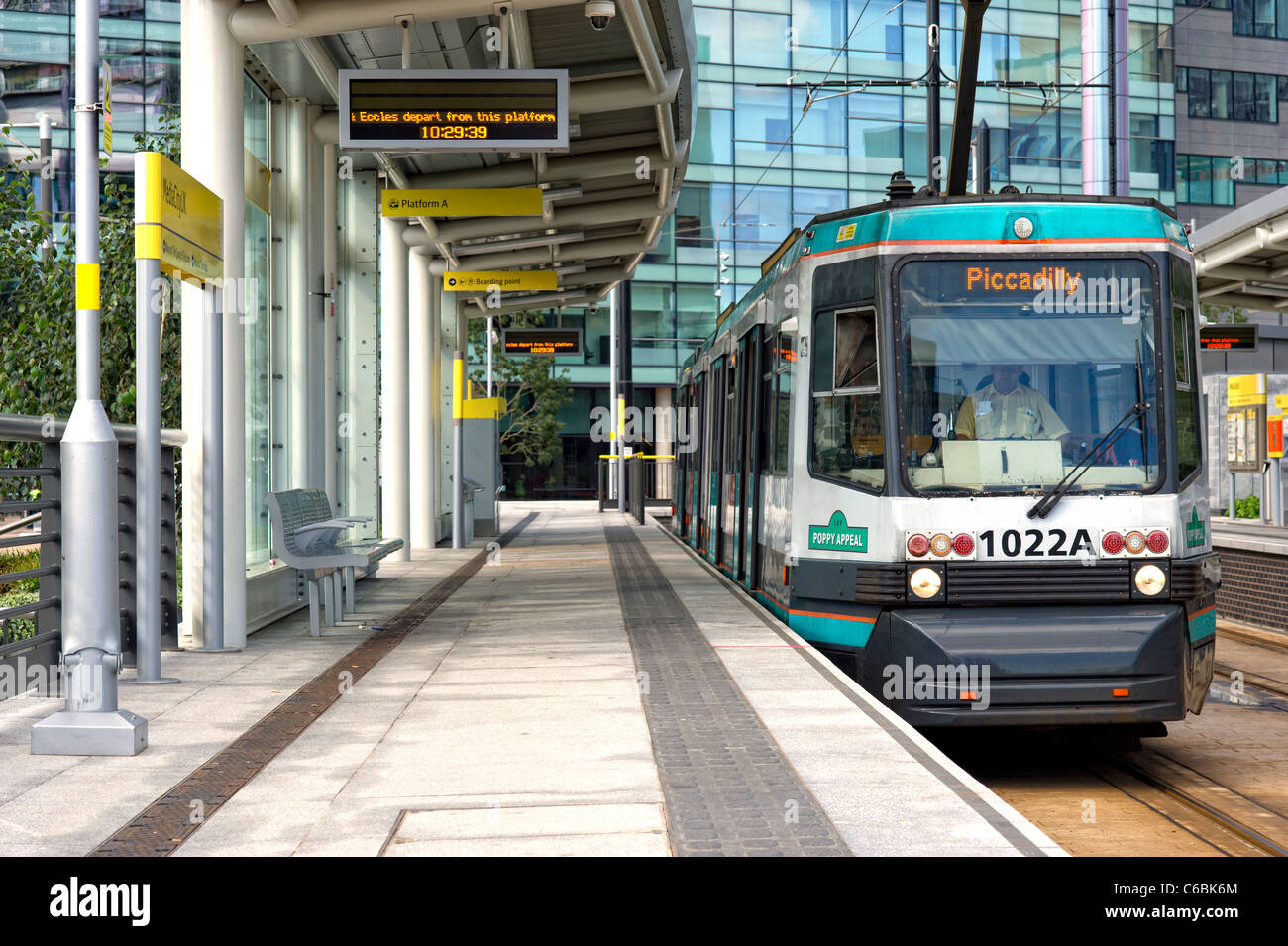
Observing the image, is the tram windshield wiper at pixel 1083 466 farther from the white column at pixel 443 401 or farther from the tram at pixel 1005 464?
the white column at pixel 443 401

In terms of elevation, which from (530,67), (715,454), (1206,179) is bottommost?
(715,454)

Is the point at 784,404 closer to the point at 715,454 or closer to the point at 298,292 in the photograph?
the point at 298,292

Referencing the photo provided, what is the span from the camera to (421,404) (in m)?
21.8

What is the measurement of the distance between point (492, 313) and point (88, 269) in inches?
787

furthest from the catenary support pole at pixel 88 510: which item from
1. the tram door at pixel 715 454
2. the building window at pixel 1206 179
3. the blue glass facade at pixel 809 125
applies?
the building window at pixel 1206 179

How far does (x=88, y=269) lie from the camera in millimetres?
6535

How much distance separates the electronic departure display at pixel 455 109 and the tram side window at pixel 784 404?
2.35 meters

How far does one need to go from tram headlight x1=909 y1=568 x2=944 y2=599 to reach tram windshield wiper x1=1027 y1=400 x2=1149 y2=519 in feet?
1.92

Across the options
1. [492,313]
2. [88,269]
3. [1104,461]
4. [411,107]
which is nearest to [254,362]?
[411,107]

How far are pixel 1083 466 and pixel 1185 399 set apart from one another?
753mm

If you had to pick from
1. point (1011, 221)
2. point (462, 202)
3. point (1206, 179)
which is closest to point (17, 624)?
point (462, 202)

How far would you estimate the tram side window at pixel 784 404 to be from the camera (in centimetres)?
902

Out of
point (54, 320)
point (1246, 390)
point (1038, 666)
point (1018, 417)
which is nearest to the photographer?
point (1038, 666)
